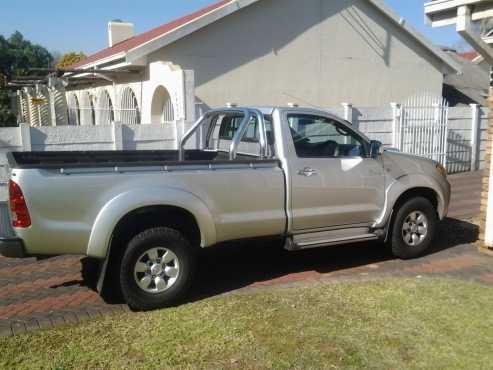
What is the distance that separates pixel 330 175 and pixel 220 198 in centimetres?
137

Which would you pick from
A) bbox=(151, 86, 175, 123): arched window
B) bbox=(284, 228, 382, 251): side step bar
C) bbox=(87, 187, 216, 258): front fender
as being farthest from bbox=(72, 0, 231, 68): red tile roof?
bbox=(87, 187, 216, 258): front fender

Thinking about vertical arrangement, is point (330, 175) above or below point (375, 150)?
below

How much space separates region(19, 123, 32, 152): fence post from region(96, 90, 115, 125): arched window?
9868 mm

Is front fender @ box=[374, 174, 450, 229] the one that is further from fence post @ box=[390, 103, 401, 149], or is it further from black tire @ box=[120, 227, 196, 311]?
fence post @ box=[390, 103, 401, 149]

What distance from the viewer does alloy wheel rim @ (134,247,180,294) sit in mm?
4734

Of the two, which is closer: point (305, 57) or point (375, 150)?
point (375, 150)

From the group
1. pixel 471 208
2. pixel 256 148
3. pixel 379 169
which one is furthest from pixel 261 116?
pixel 471 208

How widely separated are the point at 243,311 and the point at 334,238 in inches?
62.0

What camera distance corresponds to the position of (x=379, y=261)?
6332 millimetres

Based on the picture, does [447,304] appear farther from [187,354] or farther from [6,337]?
[6,337]

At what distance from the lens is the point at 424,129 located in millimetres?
12570

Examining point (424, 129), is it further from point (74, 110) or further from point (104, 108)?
point (74, 110)

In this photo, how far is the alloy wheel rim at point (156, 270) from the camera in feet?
15.5

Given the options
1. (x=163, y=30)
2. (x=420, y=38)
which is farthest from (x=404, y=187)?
(x=163, y=30)
